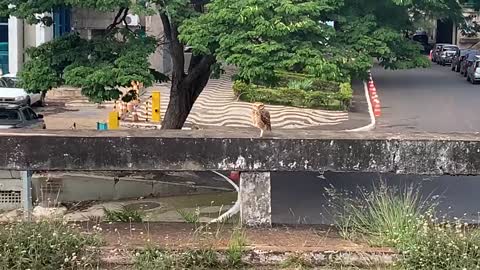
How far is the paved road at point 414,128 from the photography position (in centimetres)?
1240

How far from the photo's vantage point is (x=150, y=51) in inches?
514

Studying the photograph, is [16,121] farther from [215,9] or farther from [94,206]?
[215,9]

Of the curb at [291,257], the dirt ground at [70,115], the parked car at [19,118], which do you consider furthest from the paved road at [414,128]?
the dirt ground at [70,115]

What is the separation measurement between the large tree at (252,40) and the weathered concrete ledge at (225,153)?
→ 16.4ft

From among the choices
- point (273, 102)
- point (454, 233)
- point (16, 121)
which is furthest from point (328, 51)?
point (273, 102)

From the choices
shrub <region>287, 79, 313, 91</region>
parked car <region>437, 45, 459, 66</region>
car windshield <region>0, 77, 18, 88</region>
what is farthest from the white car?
parked car <region>437, 45, 459, 66</region>

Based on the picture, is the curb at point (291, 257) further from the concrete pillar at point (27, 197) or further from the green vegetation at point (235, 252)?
the concrete pillar at point (27, 197)

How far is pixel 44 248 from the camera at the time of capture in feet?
17.6

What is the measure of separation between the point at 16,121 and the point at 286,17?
855cm

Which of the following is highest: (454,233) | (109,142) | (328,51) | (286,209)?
(328,51)

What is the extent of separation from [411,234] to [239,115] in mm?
21198

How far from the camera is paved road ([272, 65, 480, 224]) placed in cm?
1240

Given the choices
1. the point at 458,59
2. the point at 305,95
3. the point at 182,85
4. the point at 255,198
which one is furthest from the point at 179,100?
the point at 458,59

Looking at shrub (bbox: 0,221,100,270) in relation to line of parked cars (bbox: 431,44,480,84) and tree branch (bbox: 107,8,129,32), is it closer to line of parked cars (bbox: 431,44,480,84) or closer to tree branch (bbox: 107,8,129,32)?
tree branch (bbox: 107,8,129,32)
